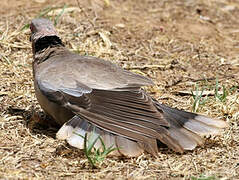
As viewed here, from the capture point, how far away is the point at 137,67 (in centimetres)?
700

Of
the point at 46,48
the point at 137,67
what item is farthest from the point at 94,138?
the point at 137,67

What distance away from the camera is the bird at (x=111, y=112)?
4.62m

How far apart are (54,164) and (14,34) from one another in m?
3.33

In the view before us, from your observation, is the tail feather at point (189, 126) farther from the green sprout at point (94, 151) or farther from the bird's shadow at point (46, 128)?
the green sprout at point (94, 151)

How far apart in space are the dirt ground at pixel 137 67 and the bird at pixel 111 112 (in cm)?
14

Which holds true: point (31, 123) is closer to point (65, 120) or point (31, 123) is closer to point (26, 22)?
point (65, 120)

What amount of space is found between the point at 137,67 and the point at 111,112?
233cm

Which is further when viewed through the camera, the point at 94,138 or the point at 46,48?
the point at 46,48

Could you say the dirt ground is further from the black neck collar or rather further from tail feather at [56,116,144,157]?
the black neck collar

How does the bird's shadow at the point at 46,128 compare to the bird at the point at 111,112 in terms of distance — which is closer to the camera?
the bird at the point at 111,112

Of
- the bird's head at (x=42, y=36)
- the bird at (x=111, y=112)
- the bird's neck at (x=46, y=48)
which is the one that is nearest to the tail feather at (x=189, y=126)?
the bird at (x=111, y=112)

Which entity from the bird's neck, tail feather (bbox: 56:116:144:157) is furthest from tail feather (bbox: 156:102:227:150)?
the bird's neck

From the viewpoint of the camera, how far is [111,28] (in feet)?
26.3

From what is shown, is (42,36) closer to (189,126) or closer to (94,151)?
(94,151)
